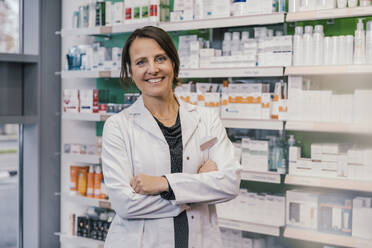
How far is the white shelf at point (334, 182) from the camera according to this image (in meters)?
3.01

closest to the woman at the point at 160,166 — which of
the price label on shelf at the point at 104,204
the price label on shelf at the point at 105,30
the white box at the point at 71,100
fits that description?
the price label on shelf at the point at 105,30

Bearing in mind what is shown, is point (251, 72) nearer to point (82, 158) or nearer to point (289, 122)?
point (289, 122)

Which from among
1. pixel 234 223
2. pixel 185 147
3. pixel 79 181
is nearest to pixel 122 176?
pixel 185 147

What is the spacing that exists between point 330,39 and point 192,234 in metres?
1.84

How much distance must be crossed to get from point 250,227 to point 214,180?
64.1 inches

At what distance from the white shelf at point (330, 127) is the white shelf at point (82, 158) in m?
1.80

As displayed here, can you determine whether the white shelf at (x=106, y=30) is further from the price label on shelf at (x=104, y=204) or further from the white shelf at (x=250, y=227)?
the white shelf at (x=250, y=227)

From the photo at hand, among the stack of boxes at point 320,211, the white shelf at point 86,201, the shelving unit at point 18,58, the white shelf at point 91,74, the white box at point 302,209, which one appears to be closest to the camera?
the stack of boxes at point 320,211

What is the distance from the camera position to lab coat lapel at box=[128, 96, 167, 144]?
1.94 meters

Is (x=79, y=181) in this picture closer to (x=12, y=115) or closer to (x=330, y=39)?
(x=12, y=115)

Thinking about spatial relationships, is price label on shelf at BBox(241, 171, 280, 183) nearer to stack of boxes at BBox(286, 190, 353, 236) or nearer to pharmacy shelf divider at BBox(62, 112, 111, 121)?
stack of boxes at BBox(286, 190, 353, 236)

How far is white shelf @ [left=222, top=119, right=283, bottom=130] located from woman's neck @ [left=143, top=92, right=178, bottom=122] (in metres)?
1.41

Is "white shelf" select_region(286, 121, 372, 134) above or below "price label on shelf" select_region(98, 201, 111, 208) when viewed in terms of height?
above

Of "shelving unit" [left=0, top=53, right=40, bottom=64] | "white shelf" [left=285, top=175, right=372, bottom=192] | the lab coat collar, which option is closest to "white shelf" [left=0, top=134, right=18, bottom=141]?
"shelving unit" [left=0, top=53, right=40, bottom=64]
